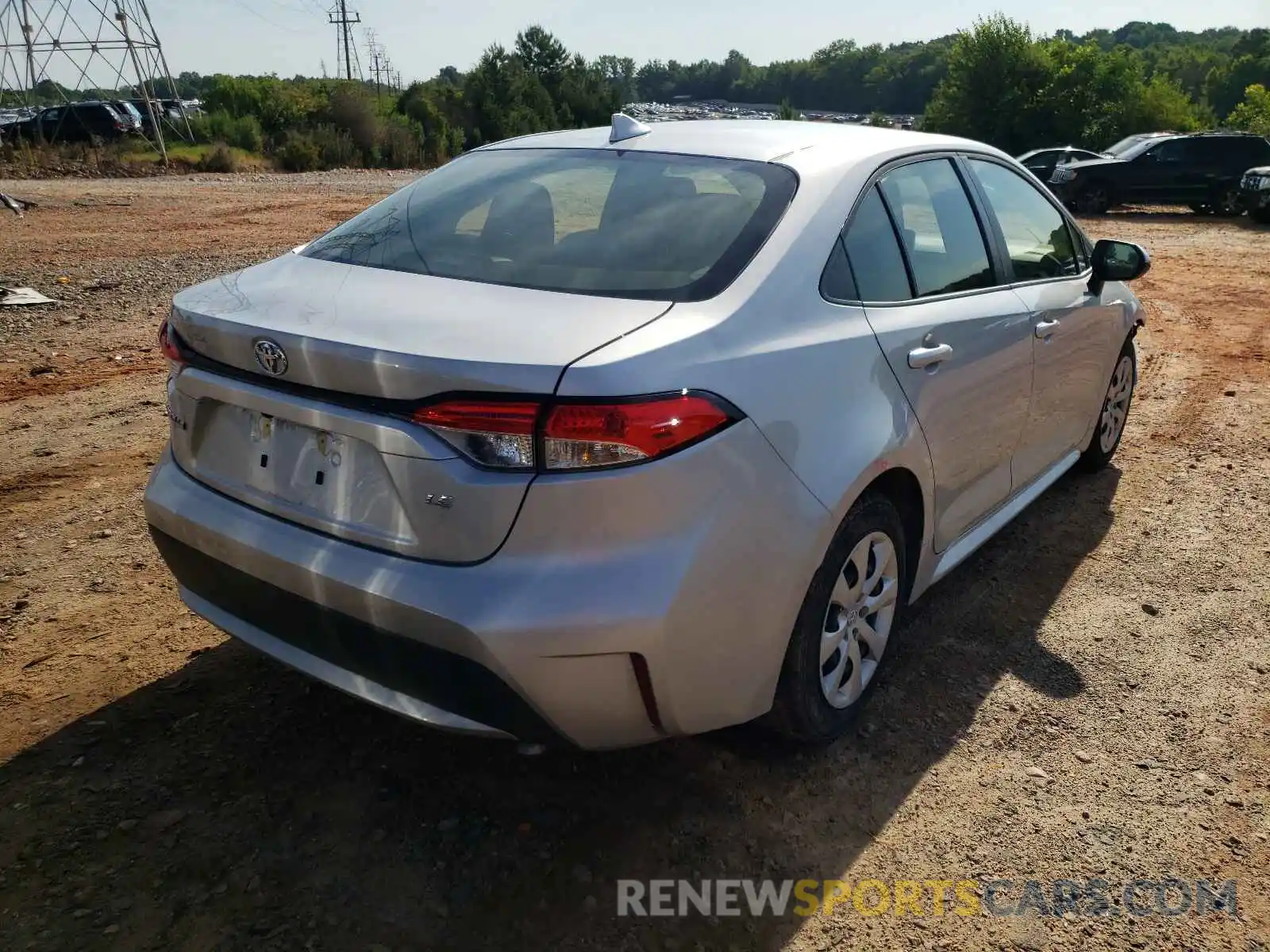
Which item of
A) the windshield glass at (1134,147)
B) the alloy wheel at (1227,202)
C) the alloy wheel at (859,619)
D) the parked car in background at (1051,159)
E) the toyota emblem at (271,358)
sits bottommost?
the alloy wheel at (1227,202)

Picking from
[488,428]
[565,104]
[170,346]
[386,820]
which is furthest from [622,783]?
[565,104]

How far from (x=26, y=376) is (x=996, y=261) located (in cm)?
592

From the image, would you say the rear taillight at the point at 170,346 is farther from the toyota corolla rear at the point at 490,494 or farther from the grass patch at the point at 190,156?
the grass patch at the point at 190,156

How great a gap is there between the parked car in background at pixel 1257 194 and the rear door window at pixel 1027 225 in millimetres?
17066

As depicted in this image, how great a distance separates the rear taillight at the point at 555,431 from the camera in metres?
2.00

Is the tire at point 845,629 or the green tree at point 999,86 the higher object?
the green tree at point 999,86

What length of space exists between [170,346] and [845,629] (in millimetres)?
1948

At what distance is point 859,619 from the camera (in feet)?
9.30

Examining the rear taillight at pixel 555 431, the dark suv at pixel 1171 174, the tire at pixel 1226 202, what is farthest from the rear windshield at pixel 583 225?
the tire at pixel 1226 202

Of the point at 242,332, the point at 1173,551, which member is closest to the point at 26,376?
the point at 242,332

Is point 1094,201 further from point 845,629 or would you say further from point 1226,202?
point 845,629

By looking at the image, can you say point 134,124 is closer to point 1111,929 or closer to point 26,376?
point 26,376

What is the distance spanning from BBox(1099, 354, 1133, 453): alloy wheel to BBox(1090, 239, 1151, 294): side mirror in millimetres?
734

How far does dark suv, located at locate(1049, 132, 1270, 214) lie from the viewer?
1939 cm
